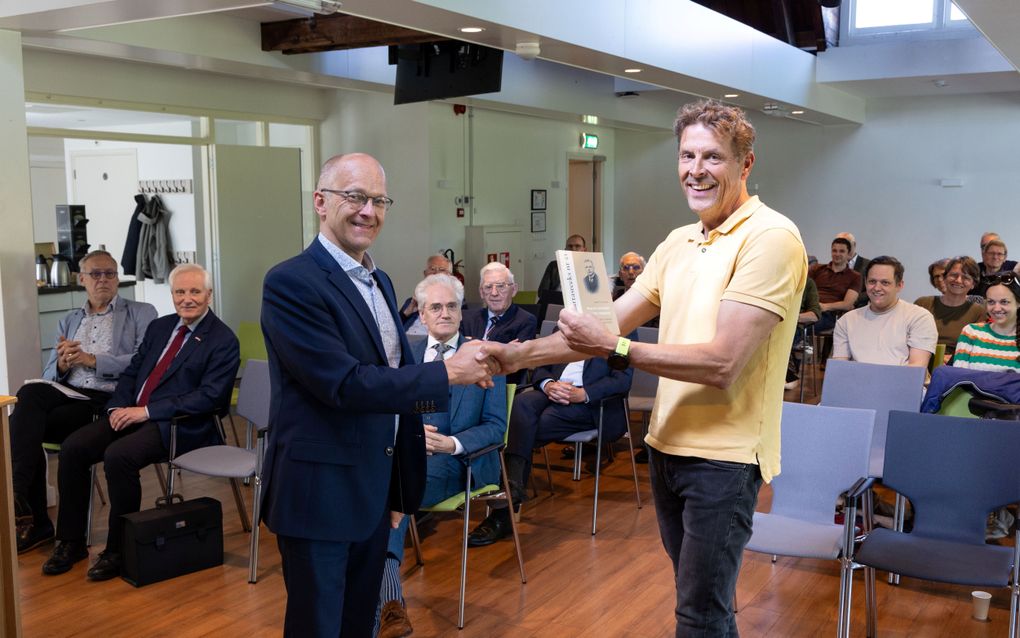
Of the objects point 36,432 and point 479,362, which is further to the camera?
point 36,432

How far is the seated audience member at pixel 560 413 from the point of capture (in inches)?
199

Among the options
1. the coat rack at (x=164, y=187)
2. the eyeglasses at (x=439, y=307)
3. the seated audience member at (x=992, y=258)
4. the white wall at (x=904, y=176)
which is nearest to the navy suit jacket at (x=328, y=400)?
the eyeglasses at (x=439, y=307)

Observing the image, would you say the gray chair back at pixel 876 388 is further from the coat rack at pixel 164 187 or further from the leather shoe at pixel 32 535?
the coat rack at pixel 164 187

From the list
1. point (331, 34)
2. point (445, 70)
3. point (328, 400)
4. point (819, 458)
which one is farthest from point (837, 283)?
point (328, 400)

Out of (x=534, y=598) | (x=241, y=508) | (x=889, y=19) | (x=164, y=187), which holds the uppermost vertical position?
(x=889, y=19)

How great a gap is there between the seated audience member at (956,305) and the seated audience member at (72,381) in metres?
5.39

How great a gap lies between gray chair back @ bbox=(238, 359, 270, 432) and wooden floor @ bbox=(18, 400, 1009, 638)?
698mm

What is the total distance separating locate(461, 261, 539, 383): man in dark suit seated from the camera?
18.8 ft

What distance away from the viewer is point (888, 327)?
5344 mm

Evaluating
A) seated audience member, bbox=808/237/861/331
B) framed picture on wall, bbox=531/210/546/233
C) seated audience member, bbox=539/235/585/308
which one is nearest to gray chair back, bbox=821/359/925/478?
seated audience member, bbox=539/235/585/308

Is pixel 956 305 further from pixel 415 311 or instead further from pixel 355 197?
pixel 355 197

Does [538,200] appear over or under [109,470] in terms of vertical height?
over

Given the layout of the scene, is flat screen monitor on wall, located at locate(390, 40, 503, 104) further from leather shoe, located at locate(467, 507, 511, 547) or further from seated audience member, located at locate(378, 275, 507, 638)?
leather shoe, located at locate(467, 507, 511, 547)

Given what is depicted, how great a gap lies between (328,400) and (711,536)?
37.5 inches
